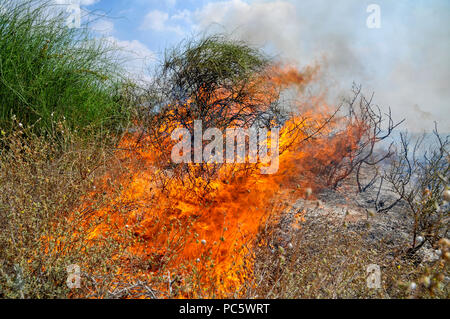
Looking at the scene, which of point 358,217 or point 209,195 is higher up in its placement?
point 209,195

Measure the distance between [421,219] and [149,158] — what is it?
13.1 ft

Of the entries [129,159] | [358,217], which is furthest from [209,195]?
[358,217]

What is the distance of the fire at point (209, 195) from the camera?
3.20 meters

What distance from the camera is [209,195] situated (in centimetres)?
423

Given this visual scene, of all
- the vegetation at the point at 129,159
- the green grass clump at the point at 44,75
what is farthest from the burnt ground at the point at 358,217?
the green grass clump at the point at 44,75

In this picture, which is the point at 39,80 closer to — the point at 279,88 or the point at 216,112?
the point at 216,112

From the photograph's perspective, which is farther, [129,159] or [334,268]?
[129,159]

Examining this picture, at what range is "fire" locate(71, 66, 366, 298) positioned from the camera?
10.5ft

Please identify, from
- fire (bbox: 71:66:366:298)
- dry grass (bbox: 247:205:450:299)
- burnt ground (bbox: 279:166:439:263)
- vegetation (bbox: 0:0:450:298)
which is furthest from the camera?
burnt ground (bbox: 279:166:439:263)

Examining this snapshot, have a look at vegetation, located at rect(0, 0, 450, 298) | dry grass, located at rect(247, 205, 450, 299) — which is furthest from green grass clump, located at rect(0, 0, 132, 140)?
dry grass, located at rect(247, 205, 450, 299)

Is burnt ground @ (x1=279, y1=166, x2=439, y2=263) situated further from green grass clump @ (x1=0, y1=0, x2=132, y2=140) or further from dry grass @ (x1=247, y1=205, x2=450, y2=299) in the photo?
green grass clump @ (x1=0, y1=0, x2=132, y2=140)

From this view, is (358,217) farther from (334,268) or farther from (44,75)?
(44,75)

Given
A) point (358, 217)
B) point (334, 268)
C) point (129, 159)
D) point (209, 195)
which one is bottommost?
point (334, 268)
